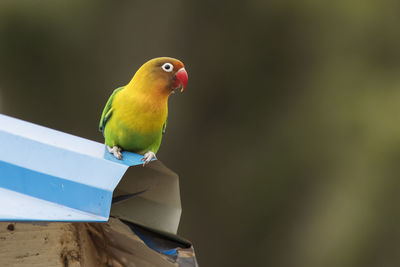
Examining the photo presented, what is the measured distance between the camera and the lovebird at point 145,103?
2008 mm

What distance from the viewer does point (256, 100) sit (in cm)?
491

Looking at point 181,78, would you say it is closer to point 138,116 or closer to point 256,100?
point 138,116

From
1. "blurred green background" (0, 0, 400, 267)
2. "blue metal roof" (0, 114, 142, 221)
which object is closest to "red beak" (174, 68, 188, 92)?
"blue metal roof" (0, 114, 142, 221)

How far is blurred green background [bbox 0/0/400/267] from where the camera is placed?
4.70 meters

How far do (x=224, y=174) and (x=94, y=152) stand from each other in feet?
12.4

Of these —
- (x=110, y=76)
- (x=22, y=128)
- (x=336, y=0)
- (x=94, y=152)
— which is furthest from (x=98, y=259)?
(x=336, y=0)

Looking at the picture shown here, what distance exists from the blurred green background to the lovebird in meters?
2.64

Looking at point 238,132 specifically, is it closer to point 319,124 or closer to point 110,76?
point 319,124

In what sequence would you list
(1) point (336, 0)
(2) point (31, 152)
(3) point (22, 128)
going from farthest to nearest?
(1) point (336, 0) < (3) point (22, 128) < (2) point (31, 152)

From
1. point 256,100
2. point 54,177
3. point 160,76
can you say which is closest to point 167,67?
point 160,76

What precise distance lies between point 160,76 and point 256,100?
9.76 ft

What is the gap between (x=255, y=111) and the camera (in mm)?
4930

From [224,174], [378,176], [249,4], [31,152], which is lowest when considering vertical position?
[224,174]

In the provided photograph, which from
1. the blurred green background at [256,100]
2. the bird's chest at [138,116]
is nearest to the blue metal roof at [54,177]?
the bird's chest at [138,116]
